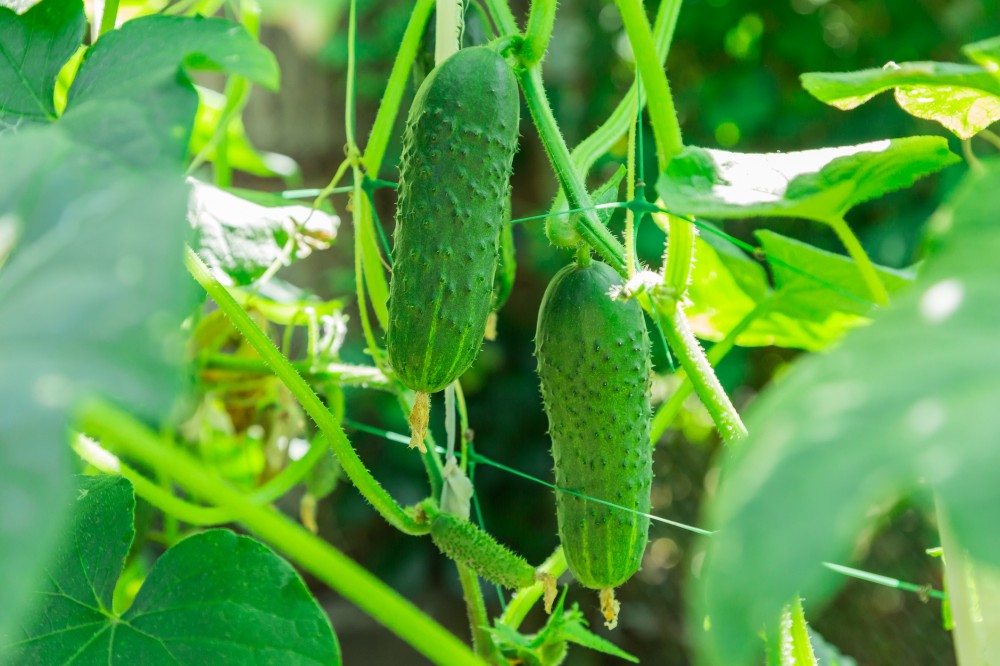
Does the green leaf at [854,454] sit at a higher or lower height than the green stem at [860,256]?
higher

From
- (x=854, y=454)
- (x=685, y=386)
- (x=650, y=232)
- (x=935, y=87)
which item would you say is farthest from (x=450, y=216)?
(x=650, y=232)

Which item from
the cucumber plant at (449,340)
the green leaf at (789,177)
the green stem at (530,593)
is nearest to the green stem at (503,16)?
the cucumber plant at (449,340)

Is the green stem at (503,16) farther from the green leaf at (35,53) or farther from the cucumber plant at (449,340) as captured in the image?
the green leaf at (35,53)

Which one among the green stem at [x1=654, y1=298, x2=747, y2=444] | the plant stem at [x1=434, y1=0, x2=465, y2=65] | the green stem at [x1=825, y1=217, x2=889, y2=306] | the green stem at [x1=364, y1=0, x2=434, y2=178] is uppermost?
the plant stem at [x1=434, y1=0, x2=465, y2=65]

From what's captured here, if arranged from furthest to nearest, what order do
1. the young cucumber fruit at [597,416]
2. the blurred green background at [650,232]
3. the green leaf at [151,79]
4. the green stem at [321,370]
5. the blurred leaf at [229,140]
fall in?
the blurred green background at [650,232] → the blurred leaf at [229,140] → the green stem at [321,370] → the young cucumber fruit at [597,416] → the green leaf at [151,79]

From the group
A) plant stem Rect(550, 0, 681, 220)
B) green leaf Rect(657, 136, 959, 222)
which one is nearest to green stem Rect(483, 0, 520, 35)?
plant stem Rect(550, 0, 681, 220)

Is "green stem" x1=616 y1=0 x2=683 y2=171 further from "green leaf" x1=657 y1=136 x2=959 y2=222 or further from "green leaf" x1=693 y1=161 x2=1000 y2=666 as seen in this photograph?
"green leaf" x1=693 y1=161 x2=1000 y2=666

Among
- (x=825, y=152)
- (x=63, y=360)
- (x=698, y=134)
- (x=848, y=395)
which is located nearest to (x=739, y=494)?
(x=848, y=395)

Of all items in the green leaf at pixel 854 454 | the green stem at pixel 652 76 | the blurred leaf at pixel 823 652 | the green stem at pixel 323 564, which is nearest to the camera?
the green leaf at pixel 854 454
